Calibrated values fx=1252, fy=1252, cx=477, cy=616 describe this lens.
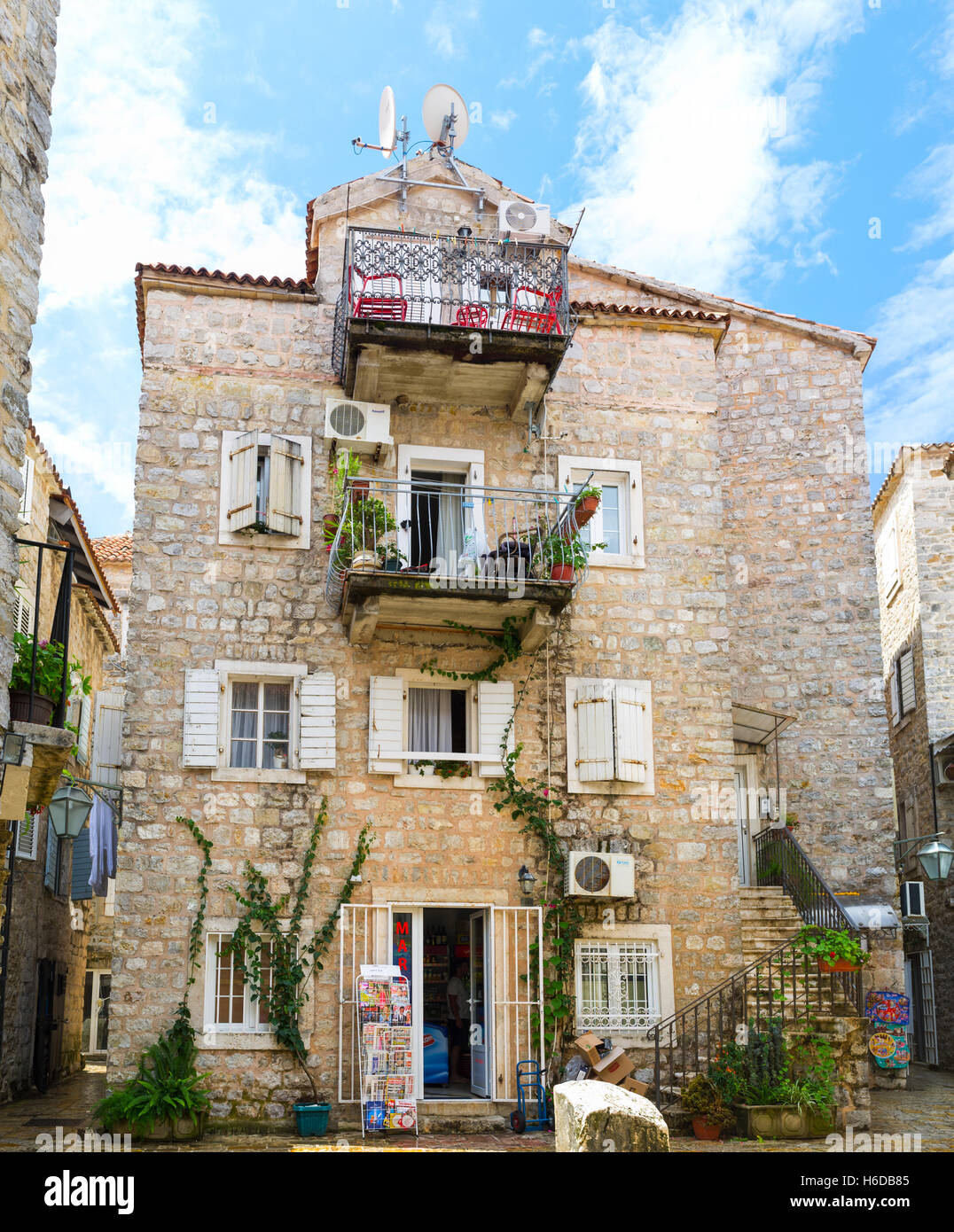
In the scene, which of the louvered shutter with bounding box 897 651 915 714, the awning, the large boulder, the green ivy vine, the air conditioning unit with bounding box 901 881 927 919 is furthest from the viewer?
the louvered shutter with bounding box 897 651 915 714

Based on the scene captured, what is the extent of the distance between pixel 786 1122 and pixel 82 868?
8176 millimetres

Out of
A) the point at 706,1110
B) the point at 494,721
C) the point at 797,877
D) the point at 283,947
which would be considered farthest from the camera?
the point at 797,877

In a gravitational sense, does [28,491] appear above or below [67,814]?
above

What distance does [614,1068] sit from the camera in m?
12.2

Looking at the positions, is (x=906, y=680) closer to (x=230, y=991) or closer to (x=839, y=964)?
(x=839, y=964)

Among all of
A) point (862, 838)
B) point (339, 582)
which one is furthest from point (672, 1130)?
point (339, 582)

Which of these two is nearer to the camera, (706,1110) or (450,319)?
(706,1110)

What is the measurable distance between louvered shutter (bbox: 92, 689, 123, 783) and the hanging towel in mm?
1087

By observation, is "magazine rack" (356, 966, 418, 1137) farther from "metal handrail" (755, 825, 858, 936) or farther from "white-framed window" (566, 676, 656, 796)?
"metal handrail" (755, 825, 858, 936)

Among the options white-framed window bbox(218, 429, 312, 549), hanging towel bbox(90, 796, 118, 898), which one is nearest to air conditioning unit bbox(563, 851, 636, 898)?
white-framed window bbox(218, 429, 312, 549)

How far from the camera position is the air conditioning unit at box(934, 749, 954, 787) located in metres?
19.9

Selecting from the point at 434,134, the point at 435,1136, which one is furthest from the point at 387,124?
the point at 435,1136

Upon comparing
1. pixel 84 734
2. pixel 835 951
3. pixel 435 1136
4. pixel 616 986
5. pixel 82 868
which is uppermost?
pixel 84 734

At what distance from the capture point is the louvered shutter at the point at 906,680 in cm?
2162
